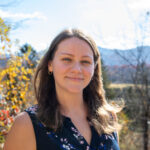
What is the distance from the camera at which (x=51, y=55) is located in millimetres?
1726

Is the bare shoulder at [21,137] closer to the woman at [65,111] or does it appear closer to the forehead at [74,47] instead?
the woman at [65,111]

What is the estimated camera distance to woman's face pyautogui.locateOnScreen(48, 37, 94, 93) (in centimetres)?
153

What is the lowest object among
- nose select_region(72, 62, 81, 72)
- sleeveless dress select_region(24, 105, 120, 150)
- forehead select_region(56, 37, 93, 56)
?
sleeveless dress select_region(24, 105, 120, 150)

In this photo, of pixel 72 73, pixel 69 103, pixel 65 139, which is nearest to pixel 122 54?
pixel 69 103

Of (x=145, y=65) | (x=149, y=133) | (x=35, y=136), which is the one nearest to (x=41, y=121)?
(x=35, y=136)

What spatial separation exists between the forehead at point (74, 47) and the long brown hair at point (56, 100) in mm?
32

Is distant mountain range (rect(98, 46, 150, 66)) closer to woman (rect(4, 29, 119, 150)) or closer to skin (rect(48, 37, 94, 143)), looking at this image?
woman (rect(4, 29, 119, 150))

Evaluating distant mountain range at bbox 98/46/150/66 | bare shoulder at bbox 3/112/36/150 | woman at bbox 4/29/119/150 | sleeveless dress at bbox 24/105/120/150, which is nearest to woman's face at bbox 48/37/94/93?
woman at bbox 4/29/119/150

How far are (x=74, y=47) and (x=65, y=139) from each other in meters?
0.63

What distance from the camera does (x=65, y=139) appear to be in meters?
1.43

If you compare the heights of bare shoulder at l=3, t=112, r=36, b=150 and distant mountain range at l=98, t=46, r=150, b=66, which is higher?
distant mountain range at l=98, t=46, r=150, b=66

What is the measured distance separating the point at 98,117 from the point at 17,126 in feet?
2.29

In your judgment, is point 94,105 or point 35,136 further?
point 94,105

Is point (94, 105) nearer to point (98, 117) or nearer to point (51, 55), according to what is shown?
point (98, 117)
